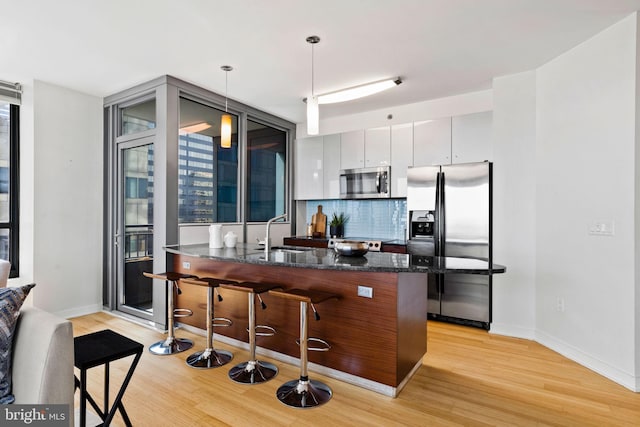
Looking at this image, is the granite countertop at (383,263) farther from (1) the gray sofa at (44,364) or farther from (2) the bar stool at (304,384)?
(1) the gray sofa at (44,364)

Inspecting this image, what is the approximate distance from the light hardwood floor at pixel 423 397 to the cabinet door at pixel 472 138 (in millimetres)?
2178

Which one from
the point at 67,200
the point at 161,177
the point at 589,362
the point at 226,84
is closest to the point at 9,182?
the point at 67,200

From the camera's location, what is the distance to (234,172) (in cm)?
477

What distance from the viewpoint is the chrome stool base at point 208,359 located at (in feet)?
9.50

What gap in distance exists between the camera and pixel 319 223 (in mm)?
5578

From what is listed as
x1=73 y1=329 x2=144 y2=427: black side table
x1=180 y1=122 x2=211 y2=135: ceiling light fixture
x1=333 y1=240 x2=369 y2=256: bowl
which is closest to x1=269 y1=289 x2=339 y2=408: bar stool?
x1=333 y1=240 x2=369 y2=256: bowl

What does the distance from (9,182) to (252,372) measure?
3643 mm

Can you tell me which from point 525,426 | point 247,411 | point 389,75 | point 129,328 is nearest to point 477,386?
point 525,426

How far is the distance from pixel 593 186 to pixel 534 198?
0.66 meters

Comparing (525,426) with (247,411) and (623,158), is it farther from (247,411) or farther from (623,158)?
(623,158)

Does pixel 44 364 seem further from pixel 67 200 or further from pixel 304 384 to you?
pixel 67 200

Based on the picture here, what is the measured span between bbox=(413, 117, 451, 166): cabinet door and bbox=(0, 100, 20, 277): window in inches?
186

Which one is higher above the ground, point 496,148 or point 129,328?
point 496,148

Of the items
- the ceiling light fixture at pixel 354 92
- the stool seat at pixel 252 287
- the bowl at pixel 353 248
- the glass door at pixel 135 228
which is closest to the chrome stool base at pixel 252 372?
the stool seat at pixel 252 287
